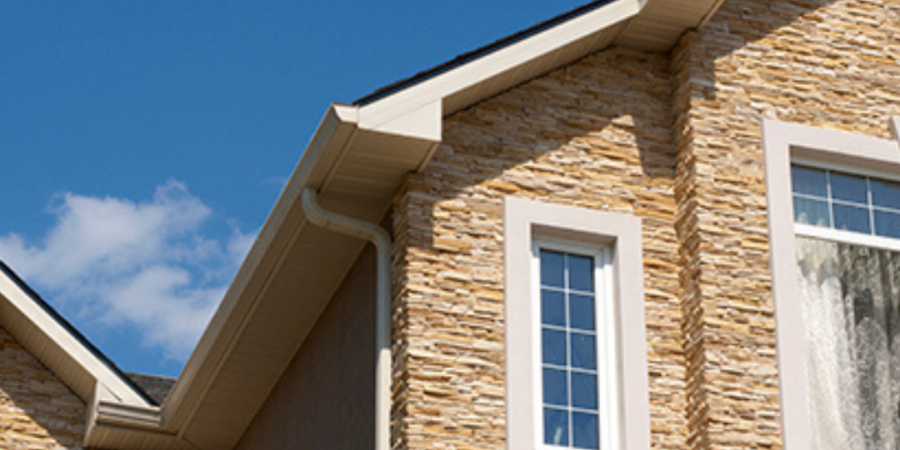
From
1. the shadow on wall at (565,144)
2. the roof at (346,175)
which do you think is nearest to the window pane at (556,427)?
the shadow on wall at (565,144)

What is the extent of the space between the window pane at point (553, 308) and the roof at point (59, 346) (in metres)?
5.94

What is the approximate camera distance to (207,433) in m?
15.7

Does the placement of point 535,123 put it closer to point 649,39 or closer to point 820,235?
point 649,39

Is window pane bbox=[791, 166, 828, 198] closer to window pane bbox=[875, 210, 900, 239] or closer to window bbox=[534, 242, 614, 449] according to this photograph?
window pane bbox=[875, 210, 900, 239]

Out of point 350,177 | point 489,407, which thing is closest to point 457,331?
point 489,407

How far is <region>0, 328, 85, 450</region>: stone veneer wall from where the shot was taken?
15234 millimetres

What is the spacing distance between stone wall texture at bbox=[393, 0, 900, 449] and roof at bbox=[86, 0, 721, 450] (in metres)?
0.23

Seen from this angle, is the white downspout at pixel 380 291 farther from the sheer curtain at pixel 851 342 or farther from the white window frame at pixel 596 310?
the sheer curtain at pixel 851 342

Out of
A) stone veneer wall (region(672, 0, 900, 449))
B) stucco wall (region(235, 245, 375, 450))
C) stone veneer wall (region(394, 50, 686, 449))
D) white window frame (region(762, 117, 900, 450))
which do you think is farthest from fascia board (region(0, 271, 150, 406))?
white window frame (region(762, 117, 900, 450))

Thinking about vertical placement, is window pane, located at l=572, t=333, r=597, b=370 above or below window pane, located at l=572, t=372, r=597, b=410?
above

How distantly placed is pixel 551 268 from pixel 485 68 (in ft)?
5.23

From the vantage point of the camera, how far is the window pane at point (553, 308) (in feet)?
36.2

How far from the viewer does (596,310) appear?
36.7ft

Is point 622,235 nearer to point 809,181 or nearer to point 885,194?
point 809,181
